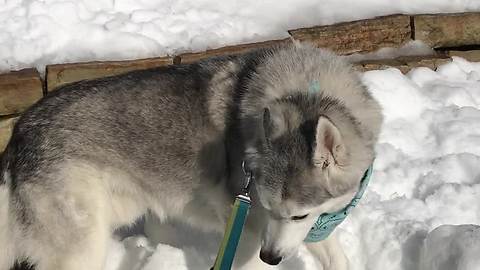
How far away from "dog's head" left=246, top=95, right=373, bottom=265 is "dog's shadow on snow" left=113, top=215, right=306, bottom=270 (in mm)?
728

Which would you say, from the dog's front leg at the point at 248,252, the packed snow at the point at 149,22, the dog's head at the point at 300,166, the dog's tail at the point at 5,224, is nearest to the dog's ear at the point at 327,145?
the dog's head at the point at 300,166

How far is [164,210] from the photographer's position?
3707mm

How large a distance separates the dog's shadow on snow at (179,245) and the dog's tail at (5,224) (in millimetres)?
676

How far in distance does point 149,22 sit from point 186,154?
6.99 ft

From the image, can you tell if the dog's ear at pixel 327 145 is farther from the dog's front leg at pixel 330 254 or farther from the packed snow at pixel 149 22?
the packed snow at pixel 149 22

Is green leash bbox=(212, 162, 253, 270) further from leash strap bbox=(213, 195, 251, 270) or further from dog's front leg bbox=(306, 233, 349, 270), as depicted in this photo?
dog's front leg bbox=(306, 233, 349, 270)

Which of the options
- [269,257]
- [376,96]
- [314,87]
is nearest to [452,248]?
[269,257]

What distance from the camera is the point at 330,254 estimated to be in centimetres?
364

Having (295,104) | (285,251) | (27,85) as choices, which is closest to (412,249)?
(285,251)

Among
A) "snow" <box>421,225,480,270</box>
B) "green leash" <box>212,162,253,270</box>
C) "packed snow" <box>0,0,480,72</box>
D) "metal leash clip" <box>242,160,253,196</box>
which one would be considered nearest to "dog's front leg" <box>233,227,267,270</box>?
"metal leash clip" <box>242,160,253,196</box>

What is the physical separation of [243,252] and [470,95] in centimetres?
274

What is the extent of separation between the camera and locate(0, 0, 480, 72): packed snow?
196 inches

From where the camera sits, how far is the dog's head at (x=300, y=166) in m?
2.96

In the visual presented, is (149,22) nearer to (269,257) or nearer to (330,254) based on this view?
(330,254)
